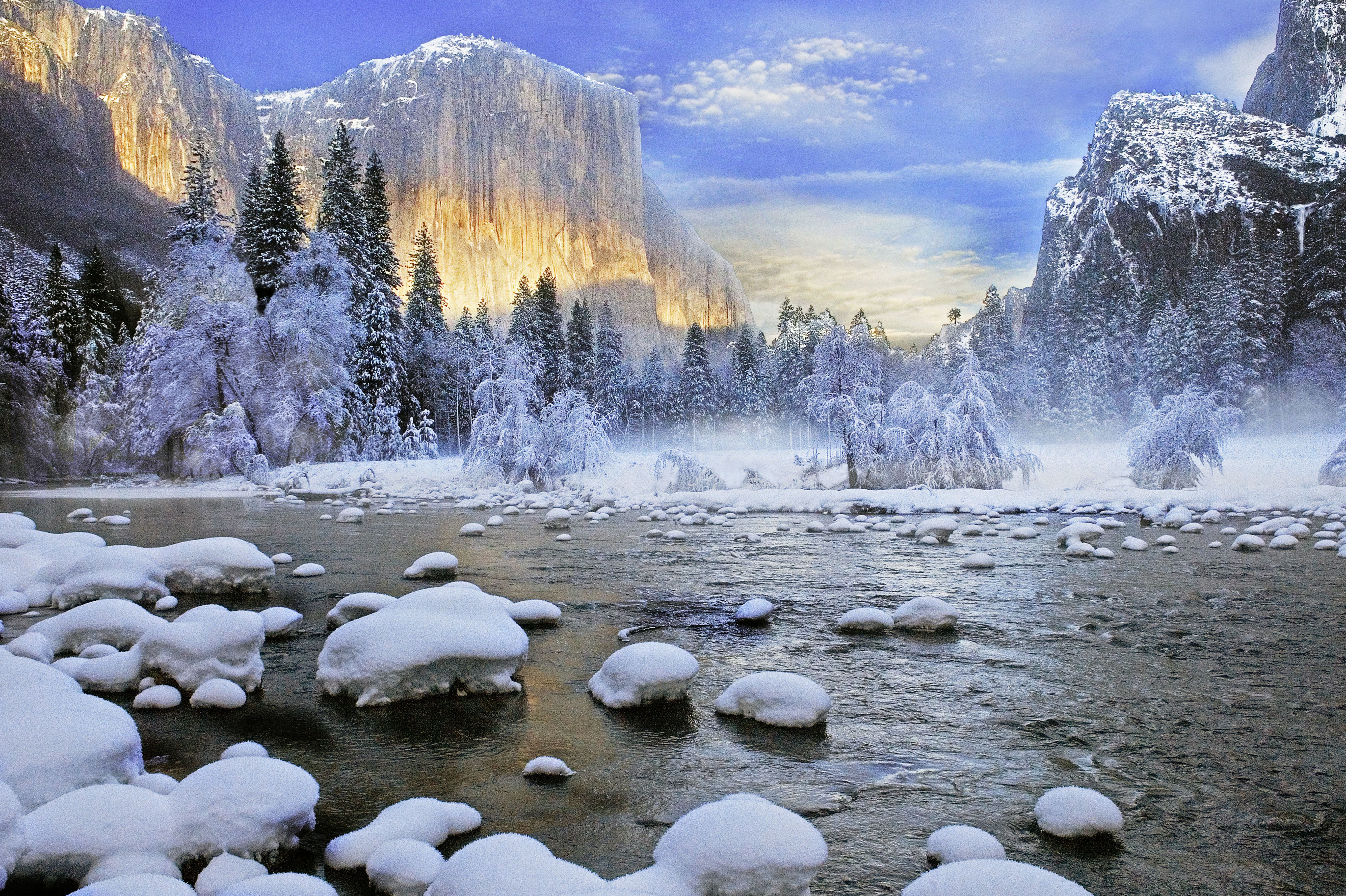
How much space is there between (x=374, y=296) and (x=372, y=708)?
110 ft

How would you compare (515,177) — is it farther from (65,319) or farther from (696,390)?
(65,319)

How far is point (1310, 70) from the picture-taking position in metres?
55.8

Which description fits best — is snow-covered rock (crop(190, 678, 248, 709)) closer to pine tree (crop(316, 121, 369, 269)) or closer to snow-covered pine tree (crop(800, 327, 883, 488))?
snow-covered pine tree (crop(800, 327, 883, 488))

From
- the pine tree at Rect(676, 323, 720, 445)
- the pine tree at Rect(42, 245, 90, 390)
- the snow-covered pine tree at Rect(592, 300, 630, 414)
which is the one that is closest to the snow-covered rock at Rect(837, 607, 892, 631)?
the snow-covered pine tree at Rect(592, 300, 630, 414)

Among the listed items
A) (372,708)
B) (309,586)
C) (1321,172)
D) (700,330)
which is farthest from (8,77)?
(1321,172)

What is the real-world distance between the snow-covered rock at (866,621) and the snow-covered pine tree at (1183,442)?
61.7 ft

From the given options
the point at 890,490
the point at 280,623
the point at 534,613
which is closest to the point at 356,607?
the point at 280,623

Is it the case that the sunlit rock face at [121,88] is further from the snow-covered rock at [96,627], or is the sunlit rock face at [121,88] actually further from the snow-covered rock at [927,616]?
the snow-covered rock at [927,616]

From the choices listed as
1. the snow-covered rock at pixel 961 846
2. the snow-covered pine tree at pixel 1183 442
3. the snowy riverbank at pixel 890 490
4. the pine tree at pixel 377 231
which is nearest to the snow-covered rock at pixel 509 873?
the snow-covered rock at pixel 961 846

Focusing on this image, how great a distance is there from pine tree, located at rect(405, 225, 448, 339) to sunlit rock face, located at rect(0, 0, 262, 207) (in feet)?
152

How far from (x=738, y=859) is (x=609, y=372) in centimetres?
5154

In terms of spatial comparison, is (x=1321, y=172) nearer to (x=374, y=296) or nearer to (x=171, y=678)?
(x=374, y=296)

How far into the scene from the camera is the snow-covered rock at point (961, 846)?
105 inches

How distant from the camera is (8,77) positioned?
6606 centimetres
